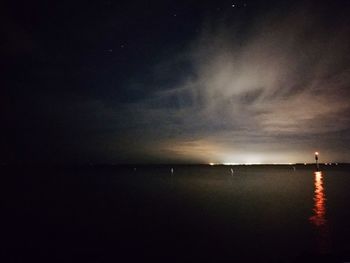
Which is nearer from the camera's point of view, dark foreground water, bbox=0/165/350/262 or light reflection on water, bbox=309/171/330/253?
dark foreground water, bbox=0/165/350/262

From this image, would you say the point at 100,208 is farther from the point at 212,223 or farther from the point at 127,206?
the point at 212,223

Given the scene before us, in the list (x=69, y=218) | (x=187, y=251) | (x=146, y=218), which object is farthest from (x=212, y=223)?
(x=69, y=218)

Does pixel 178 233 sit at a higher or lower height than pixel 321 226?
lower

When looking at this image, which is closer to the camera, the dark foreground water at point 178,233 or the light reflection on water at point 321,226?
the dark foreground water at point 178,233

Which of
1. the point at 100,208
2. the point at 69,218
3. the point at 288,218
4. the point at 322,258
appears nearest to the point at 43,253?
the point at 69,218

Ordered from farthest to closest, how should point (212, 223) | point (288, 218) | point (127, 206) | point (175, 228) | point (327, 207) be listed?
point (127, 206) → point (327, 207) → point (288, 218) → point (212, 223) → point (175, 228)

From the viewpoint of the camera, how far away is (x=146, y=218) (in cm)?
4925

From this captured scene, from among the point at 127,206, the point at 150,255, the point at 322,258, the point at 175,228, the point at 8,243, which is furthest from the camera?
the point at 127,206

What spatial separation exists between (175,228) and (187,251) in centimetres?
1045

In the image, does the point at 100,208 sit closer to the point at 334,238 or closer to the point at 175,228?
the point at 175,228

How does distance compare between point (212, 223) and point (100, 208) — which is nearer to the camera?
point (212, 223)

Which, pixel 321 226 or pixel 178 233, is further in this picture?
pixel 321 226

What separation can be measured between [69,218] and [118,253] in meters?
22.2

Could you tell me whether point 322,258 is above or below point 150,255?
above
